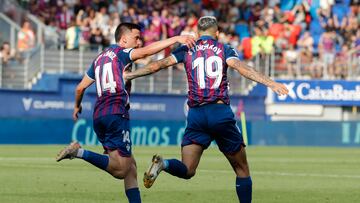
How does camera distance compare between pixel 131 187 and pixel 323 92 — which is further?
pixel 323 92

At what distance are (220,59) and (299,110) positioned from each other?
28.4 meters

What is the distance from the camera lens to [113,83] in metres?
11.5

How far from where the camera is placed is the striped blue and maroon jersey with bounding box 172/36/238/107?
38.2 ft

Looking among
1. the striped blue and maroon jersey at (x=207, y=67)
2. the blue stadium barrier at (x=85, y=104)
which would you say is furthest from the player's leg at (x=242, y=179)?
the blue stadium barrier at (x=85, y=104)

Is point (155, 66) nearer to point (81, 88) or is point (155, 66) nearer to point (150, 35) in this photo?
point (81, 88)

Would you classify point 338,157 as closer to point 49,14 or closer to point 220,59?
point 49,14

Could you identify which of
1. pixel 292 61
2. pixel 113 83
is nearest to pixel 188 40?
pixel 113 83

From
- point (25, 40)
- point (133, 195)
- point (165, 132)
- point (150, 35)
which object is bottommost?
point (165, 132)

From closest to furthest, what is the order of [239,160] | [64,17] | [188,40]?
[188,40], [239,160], [64,17]

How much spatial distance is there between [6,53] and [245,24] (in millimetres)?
10393

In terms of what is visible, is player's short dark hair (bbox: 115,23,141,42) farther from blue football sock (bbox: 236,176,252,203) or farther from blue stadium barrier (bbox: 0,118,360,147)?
blue stadium barrier (bbox: 0,118,360,147)

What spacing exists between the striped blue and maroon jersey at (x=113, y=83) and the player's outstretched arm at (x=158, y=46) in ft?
0.54

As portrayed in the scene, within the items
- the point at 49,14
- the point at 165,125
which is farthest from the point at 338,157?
the point at 49,14

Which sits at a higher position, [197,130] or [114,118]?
[114,118]
